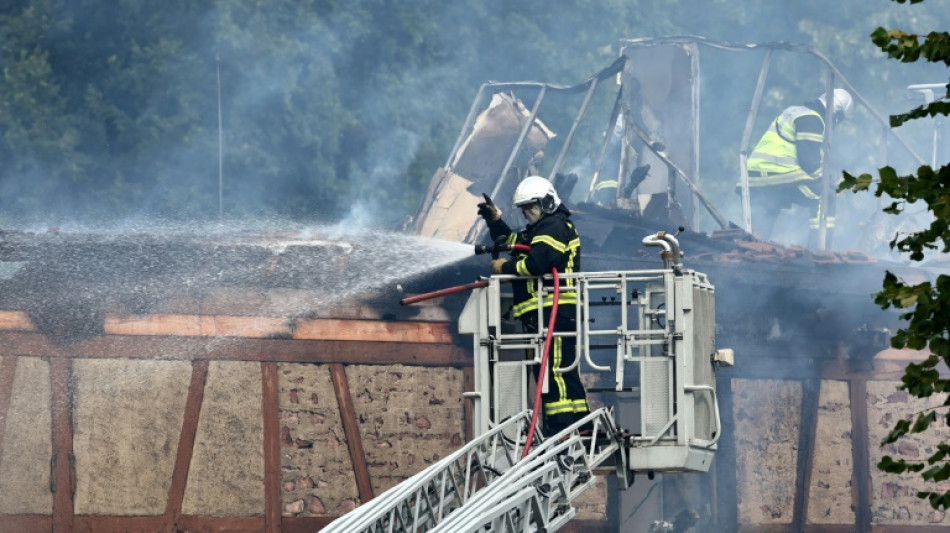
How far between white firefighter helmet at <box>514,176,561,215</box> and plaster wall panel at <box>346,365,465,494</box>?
13.2ft

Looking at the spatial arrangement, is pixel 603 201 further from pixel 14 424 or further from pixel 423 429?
pixel 14 424

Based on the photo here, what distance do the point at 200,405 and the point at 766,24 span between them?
23.3 meters

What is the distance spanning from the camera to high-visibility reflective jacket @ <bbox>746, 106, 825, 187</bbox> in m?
18.4

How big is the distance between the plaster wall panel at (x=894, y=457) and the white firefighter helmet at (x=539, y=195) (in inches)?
296

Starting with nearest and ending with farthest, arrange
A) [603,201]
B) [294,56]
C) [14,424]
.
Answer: [14,424] → [603,201] → [294,56]

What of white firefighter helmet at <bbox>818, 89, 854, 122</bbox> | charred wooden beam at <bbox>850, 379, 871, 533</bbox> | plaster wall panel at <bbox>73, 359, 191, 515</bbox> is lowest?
charred wooden beam at <bbox>850, 379, 871, 533</bbox>

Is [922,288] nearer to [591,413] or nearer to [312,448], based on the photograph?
[591,413]

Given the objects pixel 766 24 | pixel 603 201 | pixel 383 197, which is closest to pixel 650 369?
pixel 603 201

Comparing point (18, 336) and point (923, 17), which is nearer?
point (18, 336)

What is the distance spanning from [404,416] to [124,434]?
2358mm

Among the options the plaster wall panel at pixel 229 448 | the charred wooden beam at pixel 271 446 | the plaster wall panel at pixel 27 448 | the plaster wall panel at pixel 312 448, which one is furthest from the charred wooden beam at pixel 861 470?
the plaster wall panel at pixel 27 448

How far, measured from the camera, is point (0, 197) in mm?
22328

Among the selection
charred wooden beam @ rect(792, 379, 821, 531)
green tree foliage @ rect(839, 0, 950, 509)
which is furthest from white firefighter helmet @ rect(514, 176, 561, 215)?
charred wooden beam @ rect(792, 379, 821, 531)

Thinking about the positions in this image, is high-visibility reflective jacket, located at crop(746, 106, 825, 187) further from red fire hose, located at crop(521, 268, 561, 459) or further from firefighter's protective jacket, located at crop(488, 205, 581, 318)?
red fire hose, located at crop(521, 268, 561, 459)
